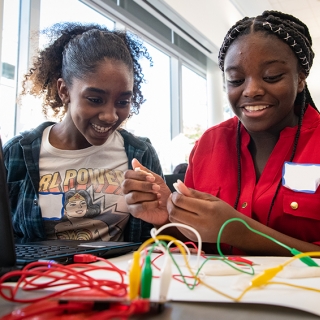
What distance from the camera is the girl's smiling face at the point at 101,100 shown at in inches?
47.1

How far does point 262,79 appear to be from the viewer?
39.3 inches

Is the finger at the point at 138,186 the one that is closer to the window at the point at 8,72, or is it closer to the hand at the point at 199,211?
the hand at the point at 199,211

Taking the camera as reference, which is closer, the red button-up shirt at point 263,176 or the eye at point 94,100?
the red button-up shirt at point 263,176

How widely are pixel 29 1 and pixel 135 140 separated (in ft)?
5.39

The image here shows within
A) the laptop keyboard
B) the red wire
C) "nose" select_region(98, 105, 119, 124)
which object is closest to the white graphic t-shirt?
"nose" select_region(98, 105, 119, 124)

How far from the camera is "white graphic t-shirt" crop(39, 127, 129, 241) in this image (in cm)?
116

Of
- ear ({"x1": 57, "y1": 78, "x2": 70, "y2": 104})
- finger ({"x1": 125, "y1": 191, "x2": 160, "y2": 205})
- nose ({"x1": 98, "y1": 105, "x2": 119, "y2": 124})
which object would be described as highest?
ear ({"x1": 57, "y1": 78, "x2": 70, "y2": 104})

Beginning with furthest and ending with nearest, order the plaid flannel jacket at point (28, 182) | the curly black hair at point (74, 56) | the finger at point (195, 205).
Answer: the curly black hair at point (74, 56)
the plaid flannel jacket at point (28, 182)
the finger at point (195, 205)

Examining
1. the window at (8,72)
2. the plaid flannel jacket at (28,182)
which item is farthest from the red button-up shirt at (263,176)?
the window at (8,72)

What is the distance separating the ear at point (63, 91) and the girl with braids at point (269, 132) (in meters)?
0.54

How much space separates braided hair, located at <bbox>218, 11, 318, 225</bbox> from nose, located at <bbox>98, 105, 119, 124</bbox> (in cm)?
39

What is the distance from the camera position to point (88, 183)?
47.9 inches

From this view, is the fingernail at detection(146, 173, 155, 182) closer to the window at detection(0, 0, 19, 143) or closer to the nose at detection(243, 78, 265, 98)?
the nose at detection(243, 78, 265, 98)

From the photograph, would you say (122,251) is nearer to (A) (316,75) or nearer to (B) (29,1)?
(B) (29,1)
